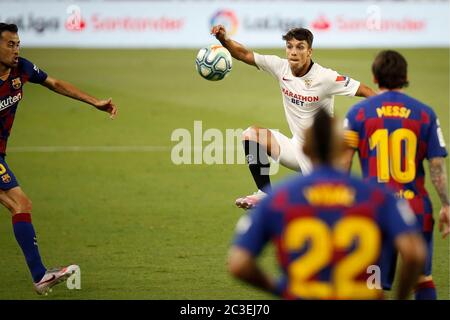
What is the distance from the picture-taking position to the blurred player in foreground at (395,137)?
715 cm

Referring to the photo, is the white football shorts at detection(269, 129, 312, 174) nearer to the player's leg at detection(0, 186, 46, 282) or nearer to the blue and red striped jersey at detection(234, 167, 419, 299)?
the player's leg at detection(0, 186, 46, 282)

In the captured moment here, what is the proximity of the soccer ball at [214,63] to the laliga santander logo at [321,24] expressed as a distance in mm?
19452

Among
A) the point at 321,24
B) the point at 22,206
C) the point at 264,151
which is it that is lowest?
the point at 22,206

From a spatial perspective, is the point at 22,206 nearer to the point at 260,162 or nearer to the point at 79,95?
the point at 79,95

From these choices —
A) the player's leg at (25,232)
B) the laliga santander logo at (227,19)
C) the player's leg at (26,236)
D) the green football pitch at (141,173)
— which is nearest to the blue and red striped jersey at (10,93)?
the player's leg at (26,236)

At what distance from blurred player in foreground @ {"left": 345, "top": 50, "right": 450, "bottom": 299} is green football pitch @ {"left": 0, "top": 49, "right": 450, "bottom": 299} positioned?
2.45 metres

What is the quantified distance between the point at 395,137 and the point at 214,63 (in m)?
3.93

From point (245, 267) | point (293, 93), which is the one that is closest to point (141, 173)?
point (293, 93)

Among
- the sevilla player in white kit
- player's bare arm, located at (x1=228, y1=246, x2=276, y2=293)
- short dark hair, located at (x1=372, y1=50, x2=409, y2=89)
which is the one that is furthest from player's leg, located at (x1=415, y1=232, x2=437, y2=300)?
the sevilla player in white kit

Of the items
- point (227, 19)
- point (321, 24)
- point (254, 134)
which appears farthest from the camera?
point (321, 24)

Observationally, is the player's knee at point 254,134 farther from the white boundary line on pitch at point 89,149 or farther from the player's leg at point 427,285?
the white boundary line on pitch at point 89,149

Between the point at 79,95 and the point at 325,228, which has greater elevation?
the point at 79,95

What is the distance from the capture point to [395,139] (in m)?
7.17

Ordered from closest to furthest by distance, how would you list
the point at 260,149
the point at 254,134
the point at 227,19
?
the point at 254,134 < the point at 260,149 < the point at 227,19
